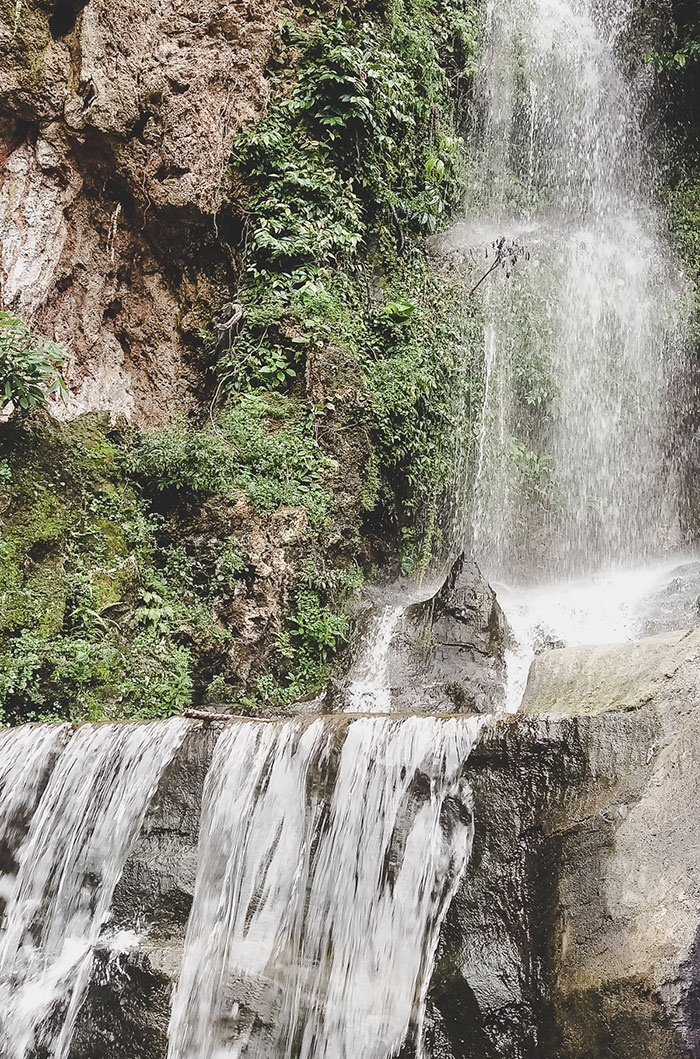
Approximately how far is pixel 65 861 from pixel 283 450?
4997mm

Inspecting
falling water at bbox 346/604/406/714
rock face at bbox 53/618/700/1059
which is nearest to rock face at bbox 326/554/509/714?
falling water at bbox 346/604/406/714

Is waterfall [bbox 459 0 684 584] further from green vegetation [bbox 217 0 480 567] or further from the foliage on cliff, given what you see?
green vegetation [bbox 217 0 480 567]

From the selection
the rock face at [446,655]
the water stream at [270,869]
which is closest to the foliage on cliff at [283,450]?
the rock face at [446,655]

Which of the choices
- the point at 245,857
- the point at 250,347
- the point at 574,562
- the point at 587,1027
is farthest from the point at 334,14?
the point at 587,1027

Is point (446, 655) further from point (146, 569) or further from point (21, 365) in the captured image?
point (21, 365)

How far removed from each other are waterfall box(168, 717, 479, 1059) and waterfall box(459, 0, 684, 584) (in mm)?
7421

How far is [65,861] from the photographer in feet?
13.9

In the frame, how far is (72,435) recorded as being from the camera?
7.31 m

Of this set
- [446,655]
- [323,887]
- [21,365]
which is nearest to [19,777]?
[323,887]

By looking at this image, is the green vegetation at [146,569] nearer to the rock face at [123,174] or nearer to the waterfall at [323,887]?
the rock face at [123,174]

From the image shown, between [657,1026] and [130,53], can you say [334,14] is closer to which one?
[130,53]

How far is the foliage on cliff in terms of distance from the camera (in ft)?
22.3

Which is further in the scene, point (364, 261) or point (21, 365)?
point (364, 261)

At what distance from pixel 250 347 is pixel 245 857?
20.9 feet
